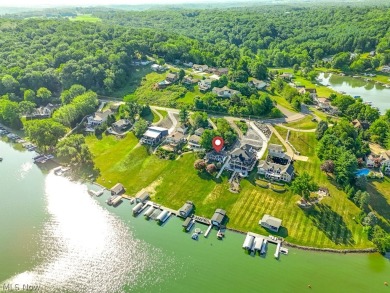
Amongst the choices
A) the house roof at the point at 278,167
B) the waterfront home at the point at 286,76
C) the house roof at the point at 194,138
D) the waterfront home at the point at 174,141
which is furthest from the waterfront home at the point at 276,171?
the waterfront home at the point at 286,76

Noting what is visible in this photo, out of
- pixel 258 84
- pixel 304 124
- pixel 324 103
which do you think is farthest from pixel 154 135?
pixel 324 103

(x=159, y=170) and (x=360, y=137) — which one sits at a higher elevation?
(x=360, y=137)

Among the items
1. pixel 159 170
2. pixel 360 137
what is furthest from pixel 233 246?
pixel 360 137

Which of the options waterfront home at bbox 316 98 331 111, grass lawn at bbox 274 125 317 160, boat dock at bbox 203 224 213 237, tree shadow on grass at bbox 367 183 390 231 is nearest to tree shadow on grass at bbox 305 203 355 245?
tree shadow on grass at bbox 367 183 390 231

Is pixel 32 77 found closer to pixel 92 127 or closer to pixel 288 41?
pixel 92 127

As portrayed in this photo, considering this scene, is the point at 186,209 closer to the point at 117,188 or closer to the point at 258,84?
the point at 117,188

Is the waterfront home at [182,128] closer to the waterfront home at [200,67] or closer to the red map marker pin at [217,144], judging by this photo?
the red map marker pin at [217,144]

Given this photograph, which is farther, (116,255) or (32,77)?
(32,77)
